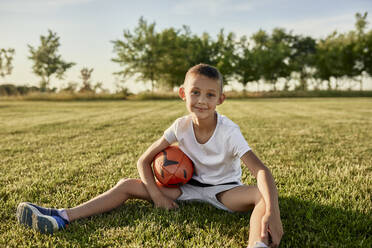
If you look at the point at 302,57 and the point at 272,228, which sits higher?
the point at 302,57

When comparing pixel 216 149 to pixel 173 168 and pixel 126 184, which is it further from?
pixel 126 184

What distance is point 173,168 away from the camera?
2.69m

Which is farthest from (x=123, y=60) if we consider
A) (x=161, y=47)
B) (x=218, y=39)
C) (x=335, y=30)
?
(x=335, y=30)

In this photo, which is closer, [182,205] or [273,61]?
[182,205]

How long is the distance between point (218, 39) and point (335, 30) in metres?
21.5

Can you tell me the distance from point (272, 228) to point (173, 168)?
44.9 inches

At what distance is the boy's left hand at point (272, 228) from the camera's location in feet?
5.84

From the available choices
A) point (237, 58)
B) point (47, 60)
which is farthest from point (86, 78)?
point (237, 58)

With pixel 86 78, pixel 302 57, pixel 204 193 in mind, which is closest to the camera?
pixel 204 193

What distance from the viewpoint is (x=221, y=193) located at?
2.51 m

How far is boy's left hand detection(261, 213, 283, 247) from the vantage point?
178 cm

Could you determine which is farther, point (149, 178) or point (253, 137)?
Answer: point (253, 137)

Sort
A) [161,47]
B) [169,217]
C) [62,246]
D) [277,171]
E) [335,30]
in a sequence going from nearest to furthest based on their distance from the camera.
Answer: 1. [62,246]
2. [169,217]
3. [277,171]
4. [161,47]
5. [335,30]

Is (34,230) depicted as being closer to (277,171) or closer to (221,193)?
(221,193)
